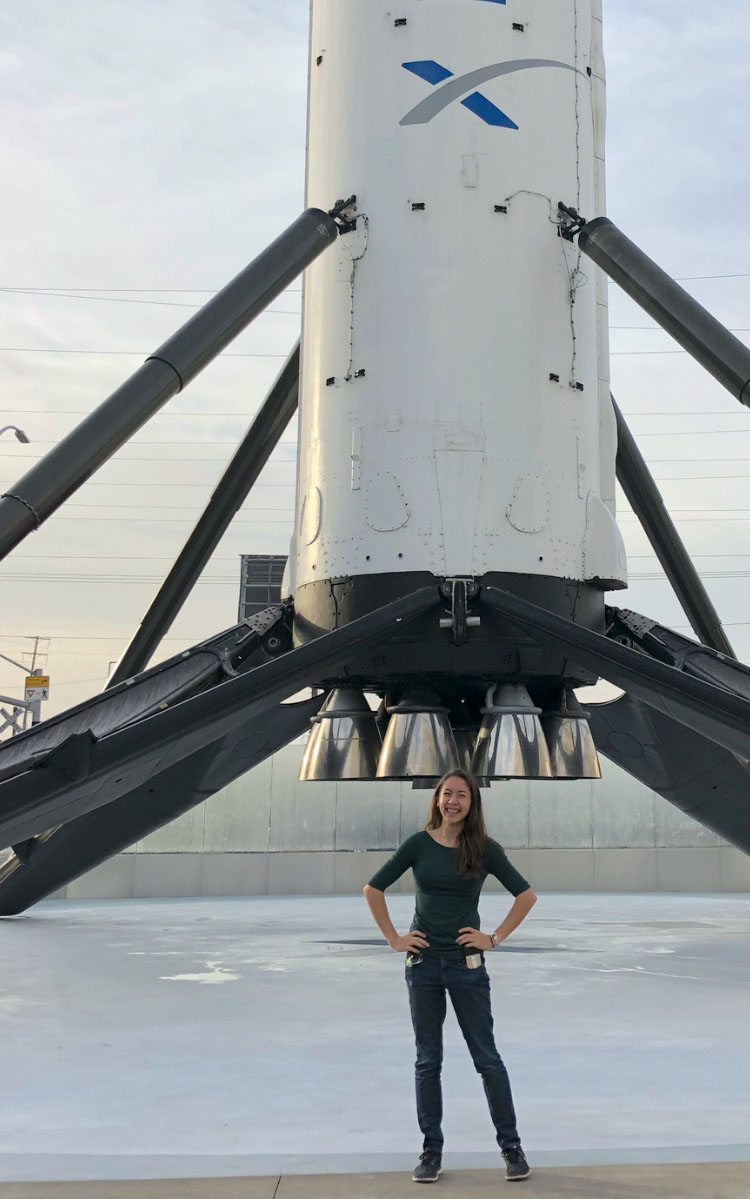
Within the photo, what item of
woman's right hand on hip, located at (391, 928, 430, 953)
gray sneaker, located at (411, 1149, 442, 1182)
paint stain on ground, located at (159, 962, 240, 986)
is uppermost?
woman's right hand on hip, located at (391, 928, 430, 953)

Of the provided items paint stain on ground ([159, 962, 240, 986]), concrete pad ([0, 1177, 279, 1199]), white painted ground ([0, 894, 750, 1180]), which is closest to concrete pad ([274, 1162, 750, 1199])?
concrete pad ([0, 1177, 279, 1199])

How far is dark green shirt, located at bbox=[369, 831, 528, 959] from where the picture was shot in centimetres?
457

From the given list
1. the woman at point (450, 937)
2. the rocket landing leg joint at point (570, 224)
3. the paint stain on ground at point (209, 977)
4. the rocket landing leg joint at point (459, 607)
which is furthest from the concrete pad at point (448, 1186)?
the rocket landing leg joint at point (570, 224)

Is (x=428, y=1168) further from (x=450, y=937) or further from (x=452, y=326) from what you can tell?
(x=452, y=326)

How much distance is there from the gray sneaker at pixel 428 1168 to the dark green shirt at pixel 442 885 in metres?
0.73

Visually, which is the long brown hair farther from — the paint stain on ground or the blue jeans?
the paint stain on ground

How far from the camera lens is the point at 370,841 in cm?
2097

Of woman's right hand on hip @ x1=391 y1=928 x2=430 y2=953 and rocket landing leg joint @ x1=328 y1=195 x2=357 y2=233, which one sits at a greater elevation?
rocket landing leg joint @ x1=328 y1=195 x2=357 y2=233

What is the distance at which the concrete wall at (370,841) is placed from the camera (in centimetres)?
2000

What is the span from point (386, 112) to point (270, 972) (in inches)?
297

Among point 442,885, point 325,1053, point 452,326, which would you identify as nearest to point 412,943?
point 442,885

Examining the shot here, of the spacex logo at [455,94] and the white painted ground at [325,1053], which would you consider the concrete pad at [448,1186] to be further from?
the spacex logo at [455,94]

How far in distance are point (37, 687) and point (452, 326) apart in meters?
36.2

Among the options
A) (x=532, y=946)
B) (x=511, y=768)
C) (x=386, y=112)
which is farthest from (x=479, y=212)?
(x=532, y=946)
